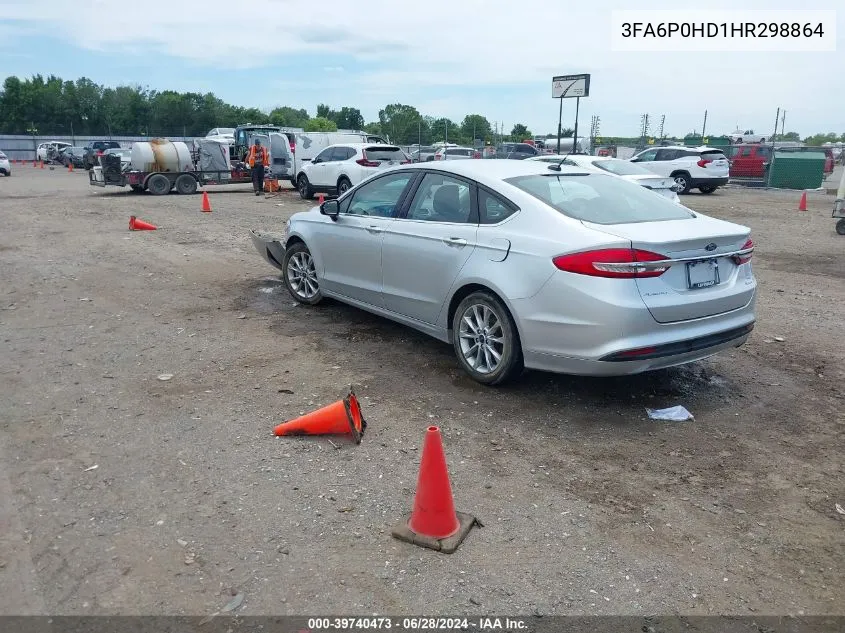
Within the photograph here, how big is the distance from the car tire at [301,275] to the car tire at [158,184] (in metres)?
15.9

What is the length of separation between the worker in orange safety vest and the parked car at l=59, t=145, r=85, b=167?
86.0 feet

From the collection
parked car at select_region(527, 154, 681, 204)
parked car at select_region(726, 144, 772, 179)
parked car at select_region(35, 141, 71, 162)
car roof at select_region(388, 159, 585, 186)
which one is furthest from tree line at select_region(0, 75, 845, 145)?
car roof at select_region(388, 159, 585, 186)

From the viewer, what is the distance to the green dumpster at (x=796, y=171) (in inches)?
1034

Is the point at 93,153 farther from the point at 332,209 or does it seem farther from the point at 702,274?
the point at 702,274

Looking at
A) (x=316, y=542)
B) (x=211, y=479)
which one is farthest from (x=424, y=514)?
(x=211, y=479)

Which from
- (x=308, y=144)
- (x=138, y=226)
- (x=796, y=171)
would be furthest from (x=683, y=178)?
(x=138, y=226)

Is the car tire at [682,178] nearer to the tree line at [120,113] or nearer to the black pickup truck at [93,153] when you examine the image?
the black pickup truck at [93,153]

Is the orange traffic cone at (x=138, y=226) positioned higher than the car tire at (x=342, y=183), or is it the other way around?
the car tire at (x=342, y=183)

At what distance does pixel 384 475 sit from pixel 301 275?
389 cm

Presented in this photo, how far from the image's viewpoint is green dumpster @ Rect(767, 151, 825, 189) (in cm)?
2627

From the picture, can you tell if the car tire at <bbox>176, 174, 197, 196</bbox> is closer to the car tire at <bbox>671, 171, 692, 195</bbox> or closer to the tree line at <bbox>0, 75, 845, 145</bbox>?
the car tire at <bbox>671, 171, 692, 195</bbox>

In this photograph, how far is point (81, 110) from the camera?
261ft

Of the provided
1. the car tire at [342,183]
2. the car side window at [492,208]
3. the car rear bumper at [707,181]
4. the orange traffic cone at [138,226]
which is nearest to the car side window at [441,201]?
the car side window at [492,208]

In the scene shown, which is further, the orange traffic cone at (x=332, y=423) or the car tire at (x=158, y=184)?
the car tire at (x=158, y=184)
